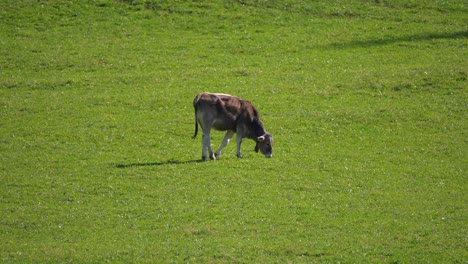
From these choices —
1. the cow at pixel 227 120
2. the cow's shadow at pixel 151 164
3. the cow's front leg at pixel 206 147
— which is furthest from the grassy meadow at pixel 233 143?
the cow at pixel 227 120

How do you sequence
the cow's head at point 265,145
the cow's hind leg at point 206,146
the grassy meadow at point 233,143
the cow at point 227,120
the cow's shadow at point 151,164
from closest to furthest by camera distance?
the grassy meadow at point 233,143, the cow at point 227,120, the cow's hind leg at point 206,146, the cow's shadow at point 151,164, the cow's head at point 265,145

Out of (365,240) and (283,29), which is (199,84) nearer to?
(283,29)

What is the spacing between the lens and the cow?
27734 mm

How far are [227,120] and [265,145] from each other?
6.31 feet

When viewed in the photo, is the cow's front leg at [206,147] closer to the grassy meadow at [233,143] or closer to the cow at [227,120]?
the cow at [227,120]

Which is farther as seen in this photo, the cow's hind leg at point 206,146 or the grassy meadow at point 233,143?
the cow's hind leg at point 206,146

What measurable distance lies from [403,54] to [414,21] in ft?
21.5

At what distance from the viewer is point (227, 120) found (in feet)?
92.0

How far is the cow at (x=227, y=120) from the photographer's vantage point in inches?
1092

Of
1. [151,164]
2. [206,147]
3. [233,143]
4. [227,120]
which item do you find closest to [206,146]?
[206,147]

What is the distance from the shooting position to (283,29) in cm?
4728

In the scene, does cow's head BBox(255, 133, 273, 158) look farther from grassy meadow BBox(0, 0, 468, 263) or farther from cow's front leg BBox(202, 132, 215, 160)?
cow's front leg BBox(202, 132, 215, 160)

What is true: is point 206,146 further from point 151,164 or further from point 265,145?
point 265,145

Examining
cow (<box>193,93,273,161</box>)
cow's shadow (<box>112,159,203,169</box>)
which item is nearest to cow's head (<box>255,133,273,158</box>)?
cow (<box>193,93,273,161</box>)
